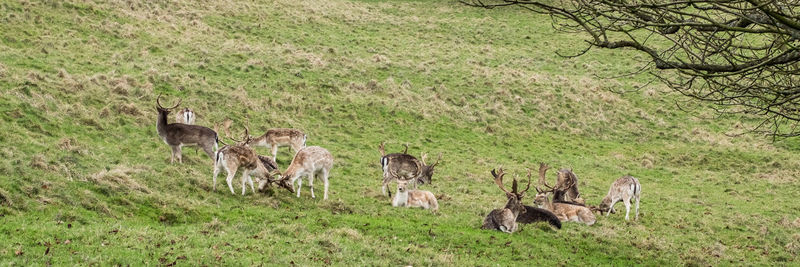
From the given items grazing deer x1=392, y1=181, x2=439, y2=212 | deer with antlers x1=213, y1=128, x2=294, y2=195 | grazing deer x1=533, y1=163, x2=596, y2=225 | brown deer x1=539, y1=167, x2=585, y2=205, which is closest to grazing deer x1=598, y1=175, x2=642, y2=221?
brown deer x1=539, y1=167, x2=585, y2=205

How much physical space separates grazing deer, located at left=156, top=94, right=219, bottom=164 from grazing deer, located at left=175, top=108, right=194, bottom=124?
331 cm

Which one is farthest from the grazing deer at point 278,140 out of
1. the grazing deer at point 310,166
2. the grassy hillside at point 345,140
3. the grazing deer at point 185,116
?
the grazing deer at point 310,166

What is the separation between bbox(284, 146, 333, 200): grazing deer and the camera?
50.8 ft

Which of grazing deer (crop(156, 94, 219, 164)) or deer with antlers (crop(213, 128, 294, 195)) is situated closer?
deer with antlers (crop(213, 128, 294, 195))

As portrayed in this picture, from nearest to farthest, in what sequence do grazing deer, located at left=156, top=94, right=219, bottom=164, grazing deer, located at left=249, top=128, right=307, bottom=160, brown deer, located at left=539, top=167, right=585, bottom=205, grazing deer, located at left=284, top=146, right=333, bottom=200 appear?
grazing deer, located at left=284, top=146, right=333, bottom=200, grazing deer, located at left=156, top=94, right=219, bottom=164, brown deer, located at left=539, top=167, right=585, bottom=205, grazing deer, located at left=249, top=128, right=307, bottom=160

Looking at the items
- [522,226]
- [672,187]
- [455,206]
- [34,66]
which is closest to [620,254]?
[522,226]

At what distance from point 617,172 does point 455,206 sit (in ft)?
35.7

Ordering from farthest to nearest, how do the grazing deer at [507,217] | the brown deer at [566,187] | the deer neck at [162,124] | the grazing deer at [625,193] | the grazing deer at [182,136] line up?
the brown deer at [566,187] < the grazing deer at [625,193] < the deer neck at [162,124] < the grazing deer at [182,136] < the grazing deer at [507,217]

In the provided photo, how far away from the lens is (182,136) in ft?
56.0

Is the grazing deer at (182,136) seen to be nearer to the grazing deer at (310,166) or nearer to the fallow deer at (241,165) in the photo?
the fallow deer at (241,165)

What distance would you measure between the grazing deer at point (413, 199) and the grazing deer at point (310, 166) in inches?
66.8

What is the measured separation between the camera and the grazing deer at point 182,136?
1706cm

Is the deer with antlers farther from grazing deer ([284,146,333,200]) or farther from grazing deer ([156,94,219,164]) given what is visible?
grazing deer ([156,94,219,164])

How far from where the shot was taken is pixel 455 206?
16.6m
